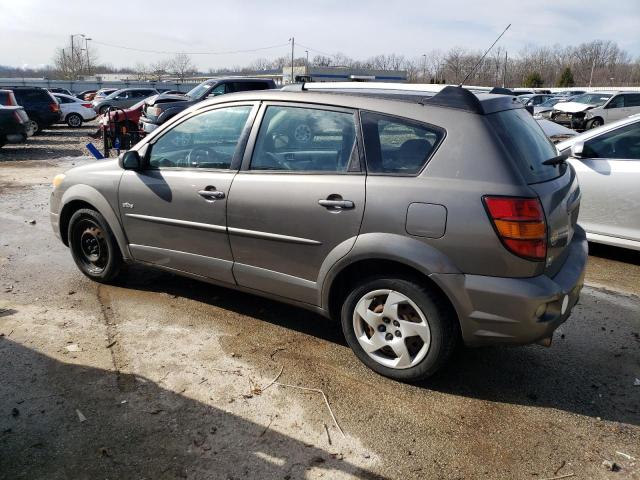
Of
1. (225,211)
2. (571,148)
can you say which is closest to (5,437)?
(225,211)

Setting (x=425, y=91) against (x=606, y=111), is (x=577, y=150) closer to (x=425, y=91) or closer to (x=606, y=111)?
(x=425, y=91)

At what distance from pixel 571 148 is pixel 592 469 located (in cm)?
418

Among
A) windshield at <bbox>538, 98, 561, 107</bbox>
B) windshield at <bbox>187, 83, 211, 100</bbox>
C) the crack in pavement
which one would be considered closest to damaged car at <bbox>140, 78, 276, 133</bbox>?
windshield at <bbox>187, 83, 211, 100</bbox>

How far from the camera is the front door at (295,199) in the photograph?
3307 millimetres

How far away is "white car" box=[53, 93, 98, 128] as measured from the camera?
24281 millimetres

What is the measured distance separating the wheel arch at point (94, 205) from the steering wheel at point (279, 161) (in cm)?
166

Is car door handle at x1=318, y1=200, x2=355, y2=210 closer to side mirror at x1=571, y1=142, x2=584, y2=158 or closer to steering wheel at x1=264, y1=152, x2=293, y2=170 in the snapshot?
steering wheel at x1=264, y1=152, x2=293, y2=170

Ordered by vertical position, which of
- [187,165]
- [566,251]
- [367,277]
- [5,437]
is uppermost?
[187,165]

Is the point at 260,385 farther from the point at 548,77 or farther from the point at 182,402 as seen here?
the point at 548,77

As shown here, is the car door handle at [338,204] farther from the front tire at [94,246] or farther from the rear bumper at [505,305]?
the front tire at [94,246]

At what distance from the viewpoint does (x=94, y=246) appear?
4859mm

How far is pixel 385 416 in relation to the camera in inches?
118

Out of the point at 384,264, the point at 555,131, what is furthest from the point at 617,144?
the point at 384,264

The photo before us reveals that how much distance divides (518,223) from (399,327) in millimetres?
950
